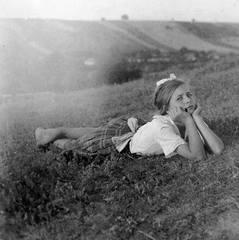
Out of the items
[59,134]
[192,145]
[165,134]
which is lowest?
[59,134]

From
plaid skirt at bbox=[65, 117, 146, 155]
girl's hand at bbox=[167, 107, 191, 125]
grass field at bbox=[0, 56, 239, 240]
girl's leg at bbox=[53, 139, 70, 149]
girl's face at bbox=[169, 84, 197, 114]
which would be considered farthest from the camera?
girl's leg at bbox=[53, 139, 70, 149]

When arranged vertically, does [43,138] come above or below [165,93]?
below

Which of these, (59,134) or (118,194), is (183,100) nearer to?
(118,194)

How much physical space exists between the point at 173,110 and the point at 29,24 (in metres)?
5.12

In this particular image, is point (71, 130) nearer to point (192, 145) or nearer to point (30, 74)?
point (192, 145)

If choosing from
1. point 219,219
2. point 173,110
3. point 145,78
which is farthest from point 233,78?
point 219,219

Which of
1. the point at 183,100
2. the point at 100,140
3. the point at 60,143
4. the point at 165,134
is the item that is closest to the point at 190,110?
the point at 183,100

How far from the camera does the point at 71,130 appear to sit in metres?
5.73

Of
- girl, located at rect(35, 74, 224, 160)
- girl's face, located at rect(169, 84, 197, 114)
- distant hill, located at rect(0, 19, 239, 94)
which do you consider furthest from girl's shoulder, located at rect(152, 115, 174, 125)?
distant hill, located at rect(0, 19, 239, 94)

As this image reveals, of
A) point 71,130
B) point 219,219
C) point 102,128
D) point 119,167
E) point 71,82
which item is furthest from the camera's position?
point 71,82

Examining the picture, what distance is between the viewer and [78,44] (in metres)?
10.2

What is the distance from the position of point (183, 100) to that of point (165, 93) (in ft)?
0.79

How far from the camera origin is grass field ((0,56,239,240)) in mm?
3400

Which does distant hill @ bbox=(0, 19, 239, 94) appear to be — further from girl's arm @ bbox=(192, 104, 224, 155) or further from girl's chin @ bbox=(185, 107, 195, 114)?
girl's arm @ bbox=(192, 104, 224, 155)
